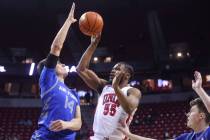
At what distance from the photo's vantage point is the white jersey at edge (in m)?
4.23

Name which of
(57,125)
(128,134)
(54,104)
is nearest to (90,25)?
(54,104)

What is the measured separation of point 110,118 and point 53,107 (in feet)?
2.49

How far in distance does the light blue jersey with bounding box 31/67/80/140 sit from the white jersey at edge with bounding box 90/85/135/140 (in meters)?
0.45

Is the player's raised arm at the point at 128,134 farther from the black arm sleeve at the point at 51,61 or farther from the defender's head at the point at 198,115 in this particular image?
the black arm sleeve at the point at 51,61

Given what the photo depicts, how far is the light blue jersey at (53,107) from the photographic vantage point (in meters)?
3.77

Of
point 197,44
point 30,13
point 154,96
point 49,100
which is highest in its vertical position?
point 30,13

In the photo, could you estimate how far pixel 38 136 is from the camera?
3.76 m

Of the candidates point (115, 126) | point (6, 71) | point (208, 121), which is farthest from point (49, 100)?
point (6, 71)

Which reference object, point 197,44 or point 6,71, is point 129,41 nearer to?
point 197,44

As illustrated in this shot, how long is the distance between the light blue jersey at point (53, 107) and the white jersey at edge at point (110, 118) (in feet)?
1.46

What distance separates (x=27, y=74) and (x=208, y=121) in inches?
759

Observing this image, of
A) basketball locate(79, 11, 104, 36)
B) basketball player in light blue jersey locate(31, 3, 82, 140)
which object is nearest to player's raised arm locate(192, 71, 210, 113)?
basketball player in light blue jersey locate(31, 3, 82, 140)

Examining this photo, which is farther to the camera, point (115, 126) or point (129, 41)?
point (129, 41)


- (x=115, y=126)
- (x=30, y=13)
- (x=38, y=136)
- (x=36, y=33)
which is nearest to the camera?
(x=38, y=136)
